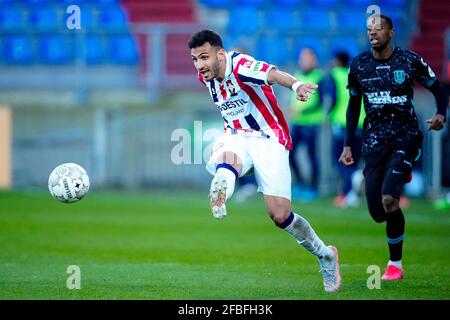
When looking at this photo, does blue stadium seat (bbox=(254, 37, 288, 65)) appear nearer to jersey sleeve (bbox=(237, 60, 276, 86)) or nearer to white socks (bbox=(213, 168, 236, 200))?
jersey sleeve (bbox=(237, 60, 276, 86))

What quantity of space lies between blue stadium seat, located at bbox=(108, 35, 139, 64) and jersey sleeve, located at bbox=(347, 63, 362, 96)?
452 inches

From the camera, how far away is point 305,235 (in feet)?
25.8

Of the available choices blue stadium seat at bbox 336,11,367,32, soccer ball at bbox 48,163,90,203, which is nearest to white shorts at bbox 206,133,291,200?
soccer ball at bbox 48,163,90,203

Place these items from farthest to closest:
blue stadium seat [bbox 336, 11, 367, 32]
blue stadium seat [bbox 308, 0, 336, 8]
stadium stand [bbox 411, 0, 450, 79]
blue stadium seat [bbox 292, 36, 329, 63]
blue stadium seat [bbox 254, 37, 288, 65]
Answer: blue stadium seat [bbox 308, 0, 336, 8]
blue stadium seat [bbox 336, 11, 367, 32]
stadium stand [bbox 411, 0, 450, 79]
blue stadium seat [bbox 292, 36, 329, 63]
blue stadium seat [bbox 254, 37, 288, 65]

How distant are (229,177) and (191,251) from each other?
3.32 meters

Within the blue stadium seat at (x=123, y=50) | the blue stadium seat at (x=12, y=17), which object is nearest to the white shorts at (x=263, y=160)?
the blue stadium seat at (x=123, y=50)


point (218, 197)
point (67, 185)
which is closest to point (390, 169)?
point (218, 197)

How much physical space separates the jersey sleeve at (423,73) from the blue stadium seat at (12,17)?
13.6 m

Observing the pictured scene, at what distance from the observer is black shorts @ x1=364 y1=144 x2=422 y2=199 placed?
8.44 metres

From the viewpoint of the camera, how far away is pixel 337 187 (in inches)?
758

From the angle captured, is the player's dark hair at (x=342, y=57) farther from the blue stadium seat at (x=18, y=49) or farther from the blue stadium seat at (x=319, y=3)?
the blue stadium seat at (x=18, y=49)

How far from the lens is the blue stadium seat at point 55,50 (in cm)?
2033

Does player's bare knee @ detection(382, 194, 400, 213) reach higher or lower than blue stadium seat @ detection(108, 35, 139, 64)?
lower

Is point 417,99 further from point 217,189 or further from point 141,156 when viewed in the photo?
point 217,189
